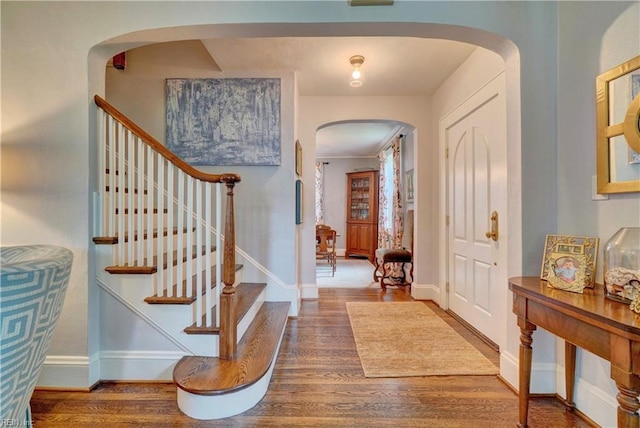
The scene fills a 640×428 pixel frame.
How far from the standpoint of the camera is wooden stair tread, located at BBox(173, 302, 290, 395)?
1593mm

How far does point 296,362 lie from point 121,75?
321 cm

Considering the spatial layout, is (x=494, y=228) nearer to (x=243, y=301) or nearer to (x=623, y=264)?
(x=623, y=264)

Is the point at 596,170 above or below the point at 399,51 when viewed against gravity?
below

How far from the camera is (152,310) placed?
191 centimetres

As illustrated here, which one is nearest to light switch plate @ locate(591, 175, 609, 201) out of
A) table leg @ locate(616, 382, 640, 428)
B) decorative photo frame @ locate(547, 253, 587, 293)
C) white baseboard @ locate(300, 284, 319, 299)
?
decorative photo frame @ locate(547, 253, 587, 293)

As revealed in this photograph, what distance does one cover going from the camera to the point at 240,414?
62.7 inches

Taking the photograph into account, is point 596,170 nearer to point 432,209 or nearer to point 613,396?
point 613,396

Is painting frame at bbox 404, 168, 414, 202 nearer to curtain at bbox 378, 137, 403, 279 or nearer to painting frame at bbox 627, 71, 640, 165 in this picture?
curtain at bbox 378, 137, 403, 279

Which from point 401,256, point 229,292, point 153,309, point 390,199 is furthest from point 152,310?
point 390,199

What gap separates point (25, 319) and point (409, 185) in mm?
4439

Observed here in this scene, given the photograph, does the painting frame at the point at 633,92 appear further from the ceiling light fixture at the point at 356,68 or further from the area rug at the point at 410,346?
the ceiling light fixture at the point at 356,68

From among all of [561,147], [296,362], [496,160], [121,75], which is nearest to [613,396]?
[561,147]

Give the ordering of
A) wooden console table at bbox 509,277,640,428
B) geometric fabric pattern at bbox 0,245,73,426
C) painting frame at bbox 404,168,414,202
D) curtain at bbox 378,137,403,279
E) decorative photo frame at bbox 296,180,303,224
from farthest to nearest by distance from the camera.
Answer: curtain at bbox 378,137,403,279 → painting frame at bbox 404,168,414,202 → decorative photo frame at bbox 296,180,303,224 → wooden console table at bbox 509,277,640,428 → geometric fabric pattern at bbox 0,245,73,426

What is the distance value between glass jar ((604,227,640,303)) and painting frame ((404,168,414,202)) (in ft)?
10.1
